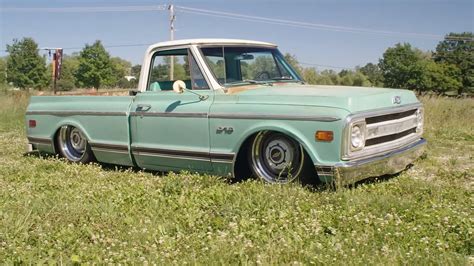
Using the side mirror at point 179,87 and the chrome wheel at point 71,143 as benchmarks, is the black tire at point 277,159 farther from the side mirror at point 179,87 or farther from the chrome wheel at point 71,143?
the chrome wheel at point 71,143

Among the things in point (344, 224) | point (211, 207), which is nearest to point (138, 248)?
point (211, 207)

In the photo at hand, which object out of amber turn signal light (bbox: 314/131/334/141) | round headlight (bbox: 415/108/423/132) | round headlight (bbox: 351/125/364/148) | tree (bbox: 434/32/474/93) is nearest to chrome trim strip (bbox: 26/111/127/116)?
amber turn signal light (bbox: 314/131/334/141)

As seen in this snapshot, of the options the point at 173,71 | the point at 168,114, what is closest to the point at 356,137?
the point at 168,114

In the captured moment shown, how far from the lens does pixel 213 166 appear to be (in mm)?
5520

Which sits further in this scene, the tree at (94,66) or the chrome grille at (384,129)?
the tree at (94,66)

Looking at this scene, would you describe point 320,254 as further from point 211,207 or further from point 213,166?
point 213,166

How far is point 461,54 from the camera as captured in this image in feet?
284

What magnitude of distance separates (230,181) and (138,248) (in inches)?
88.5

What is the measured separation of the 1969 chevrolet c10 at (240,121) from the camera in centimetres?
468

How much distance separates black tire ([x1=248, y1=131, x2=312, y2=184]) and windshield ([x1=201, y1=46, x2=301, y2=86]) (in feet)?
3.13

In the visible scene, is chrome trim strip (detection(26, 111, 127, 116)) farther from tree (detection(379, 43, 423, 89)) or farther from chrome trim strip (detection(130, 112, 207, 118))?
tree (detection(379, 43, 423, 89))

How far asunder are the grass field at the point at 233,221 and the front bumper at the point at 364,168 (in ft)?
0.49

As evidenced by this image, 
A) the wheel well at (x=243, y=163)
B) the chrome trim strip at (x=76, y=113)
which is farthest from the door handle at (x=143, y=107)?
the wheel well at (x=243, y=163)

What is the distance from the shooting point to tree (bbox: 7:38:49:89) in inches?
2489
